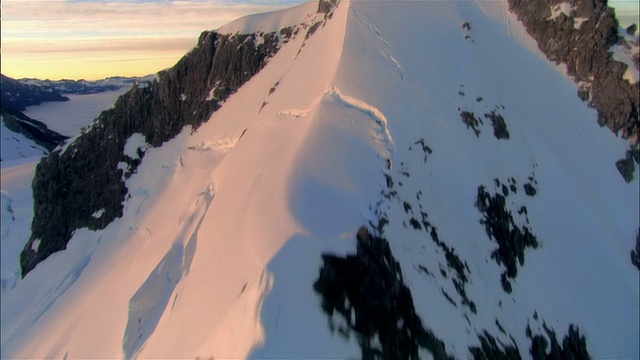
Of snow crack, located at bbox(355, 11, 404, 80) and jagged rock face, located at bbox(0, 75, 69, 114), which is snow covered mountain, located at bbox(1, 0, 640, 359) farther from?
jagged rock face, located at bbox(0, 75, 69, 114)

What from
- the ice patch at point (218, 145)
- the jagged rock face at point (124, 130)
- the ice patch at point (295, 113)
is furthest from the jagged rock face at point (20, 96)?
the ice patch at point (295, 113)

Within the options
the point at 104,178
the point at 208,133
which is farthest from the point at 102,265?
the point at 208,133

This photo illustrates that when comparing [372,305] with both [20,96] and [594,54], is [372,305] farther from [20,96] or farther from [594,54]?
[20,96]

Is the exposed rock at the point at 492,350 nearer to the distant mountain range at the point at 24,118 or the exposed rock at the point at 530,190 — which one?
the exposed rock at the point at 530,190

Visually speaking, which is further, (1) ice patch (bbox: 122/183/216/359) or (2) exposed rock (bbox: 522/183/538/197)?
(2) exposed rock (bbox: 522/183/538/197)

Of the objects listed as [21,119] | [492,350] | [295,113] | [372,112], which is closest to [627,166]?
[372,112]

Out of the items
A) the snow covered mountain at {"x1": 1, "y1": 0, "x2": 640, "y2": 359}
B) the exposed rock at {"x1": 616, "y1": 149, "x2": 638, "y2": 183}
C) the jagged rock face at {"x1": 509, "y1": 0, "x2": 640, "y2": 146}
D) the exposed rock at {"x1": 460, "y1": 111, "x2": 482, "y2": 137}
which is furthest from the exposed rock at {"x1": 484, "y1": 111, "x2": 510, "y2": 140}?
the exposed rock at {"x1": 616, "y1": 149, "x2": 638, "y2": 183}

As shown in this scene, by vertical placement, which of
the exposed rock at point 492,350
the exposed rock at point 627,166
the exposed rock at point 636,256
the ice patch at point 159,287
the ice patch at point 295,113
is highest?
the ice patch at point 295,113
